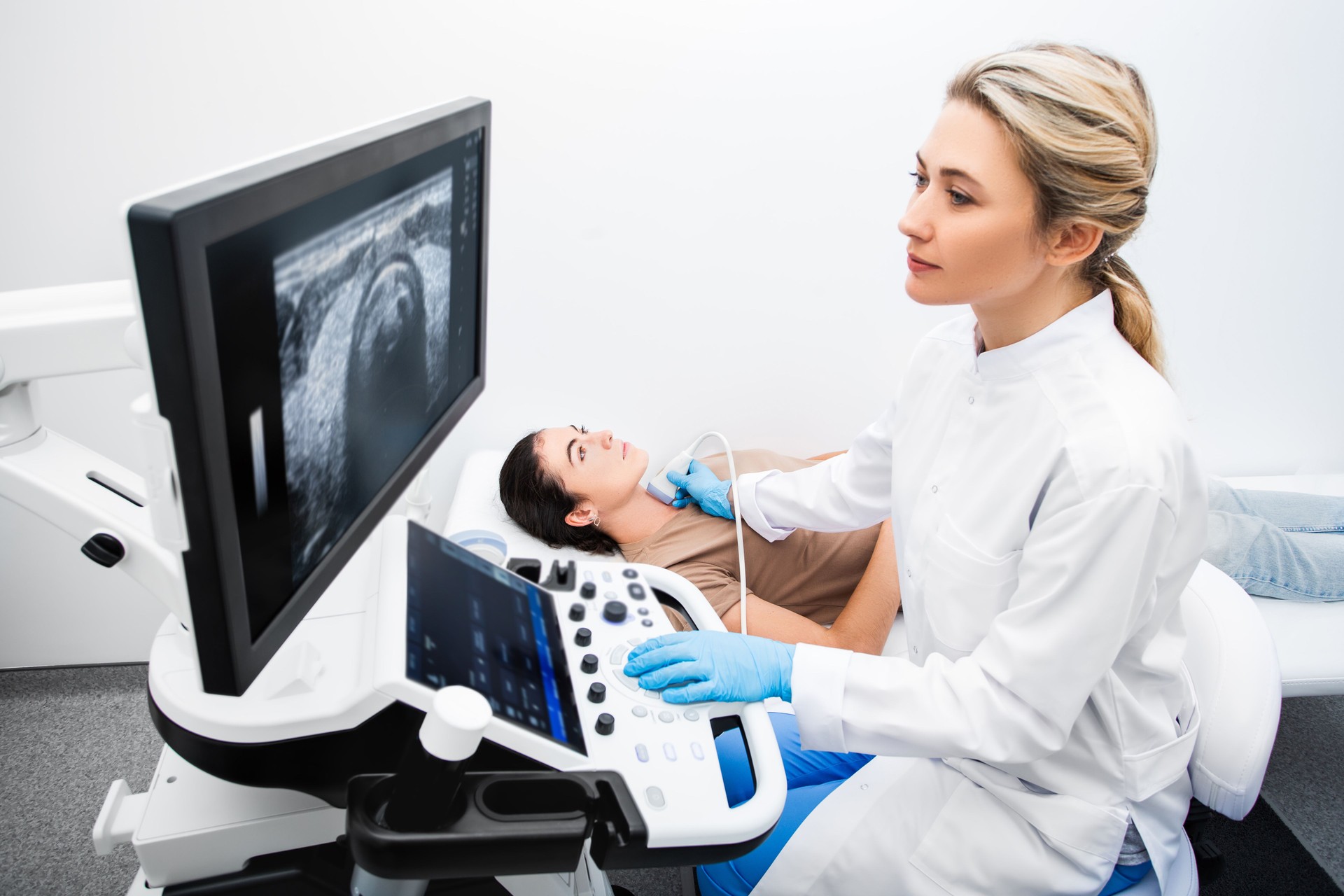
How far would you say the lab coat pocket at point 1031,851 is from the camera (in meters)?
1.00

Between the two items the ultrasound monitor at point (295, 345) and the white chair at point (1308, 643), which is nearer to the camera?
the ultrasound monitor at point (295, 345)

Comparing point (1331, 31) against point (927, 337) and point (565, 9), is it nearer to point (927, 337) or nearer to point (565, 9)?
point (927, 337)

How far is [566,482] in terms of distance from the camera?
1.68 m

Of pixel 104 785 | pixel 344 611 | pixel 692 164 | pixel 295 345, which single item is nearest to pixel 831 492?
pixel 692 164

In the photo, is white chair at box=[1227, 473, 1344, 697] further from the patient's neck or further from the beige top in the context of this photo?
the patient's neck

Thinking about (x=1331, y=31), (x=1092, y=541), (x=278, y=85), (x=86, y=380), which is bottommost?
(x=86, y=380)

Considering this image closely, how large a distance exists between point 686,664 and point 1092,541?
0.45 metres

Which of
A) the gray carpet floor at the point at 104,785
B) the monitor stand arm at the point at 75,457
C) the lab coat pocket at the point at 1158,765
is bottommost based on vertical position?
the gray carpet floor at the point at 104,785

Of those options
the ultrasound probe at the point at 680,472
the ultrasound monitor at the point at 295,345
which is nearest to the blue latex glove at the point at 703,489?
the ultrasound probe at the point at 680,472

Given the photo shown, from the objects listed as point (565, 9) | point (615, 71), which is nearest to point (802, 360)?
point (615, 71)

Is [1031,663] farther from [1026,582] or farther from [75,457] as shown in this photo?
[75,457]

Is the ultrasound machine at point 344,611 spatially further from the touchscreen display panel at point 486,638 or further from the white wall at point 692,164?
the white wall at point 692,164

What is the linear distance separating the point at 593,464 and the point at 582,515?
105 millimetres

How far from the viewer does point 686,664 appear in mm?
906
